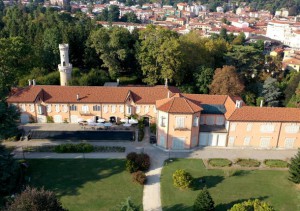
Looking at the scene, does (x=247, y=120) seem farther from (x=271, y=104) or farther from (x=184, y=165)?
(x=271, y=104)

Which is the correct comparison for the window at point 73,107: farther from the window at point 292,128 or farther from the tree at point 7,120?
the window at point 292,128

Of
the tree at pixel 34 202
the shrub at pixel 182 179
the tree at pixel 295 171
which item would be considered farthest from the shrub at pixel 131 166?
the tree at pixel 295 171

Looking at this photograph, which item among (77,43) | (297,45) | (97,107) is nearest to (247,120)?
(97,107)

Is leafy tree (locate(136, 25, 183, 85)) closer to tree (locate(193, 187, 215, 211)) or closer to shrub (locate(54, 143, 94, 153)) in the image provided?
shrub (locate(54, 143, 94, 153))

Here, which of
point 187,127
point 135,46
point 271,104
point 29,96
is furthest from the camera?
point 135,46

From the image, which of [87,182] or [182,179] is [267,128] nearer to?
[182,179]

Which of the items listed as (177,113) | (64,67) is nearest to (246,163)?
(177,113)
